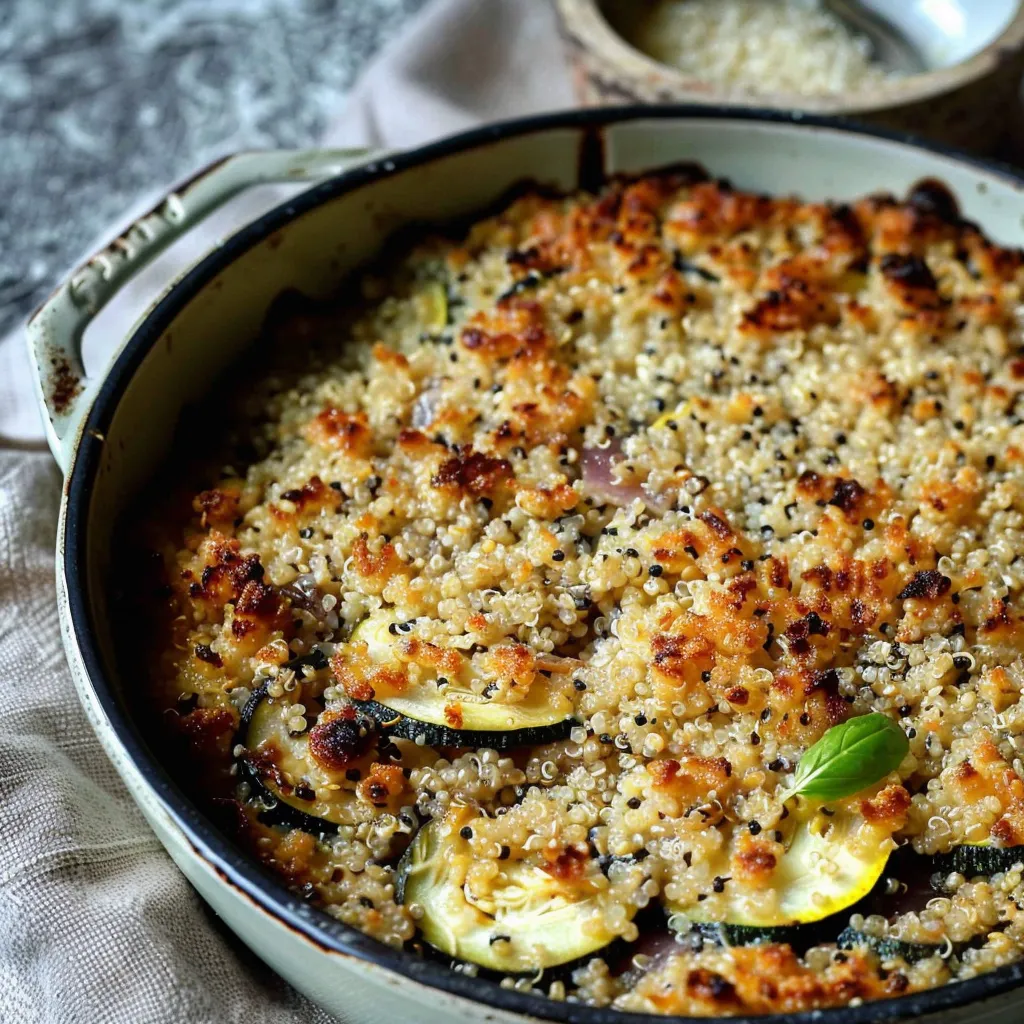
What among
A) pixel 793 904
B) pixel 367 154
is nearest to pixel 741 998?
pixel 793 904

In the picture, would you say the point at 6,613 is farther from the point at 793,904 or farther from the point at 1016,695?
the point at 1016,695

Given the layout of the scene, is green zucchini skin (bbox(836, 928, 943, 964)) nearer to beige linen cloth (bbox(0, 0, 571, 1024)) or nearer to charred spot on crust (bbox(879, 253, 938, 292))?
beige linen cloth (bbox(0, 0, 571, 1024))

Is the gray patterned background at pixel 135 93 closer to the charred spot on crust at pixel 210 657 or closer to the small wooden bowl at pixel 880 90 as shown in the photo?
the small wooden bowl at pixel 880 90

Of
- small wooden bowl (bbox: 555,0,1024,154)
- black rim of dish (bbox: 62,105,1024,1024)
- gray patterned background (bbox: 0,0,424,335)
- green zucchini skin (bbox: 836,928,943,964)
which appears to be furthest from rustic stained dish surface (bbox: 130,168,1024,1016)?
gray patterned background (bbox: 0,0,424,335)

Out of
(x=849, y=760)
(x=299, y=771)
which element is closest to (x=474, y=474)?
(x=299, y=771)

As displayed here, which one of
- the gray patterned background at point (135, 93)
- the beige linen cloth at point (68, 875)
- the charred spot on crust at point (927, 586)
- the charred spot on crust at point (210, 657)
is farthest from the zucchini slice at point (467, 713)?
the gray patterned background at point (135, 93)

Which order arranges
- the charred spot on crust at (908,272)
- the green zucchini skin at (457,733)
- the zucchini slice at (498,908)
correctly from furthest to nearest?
the charred spot on crust at (908,272) < the green zucchini skin at (457,733) < the zucchini slice at (498,908)

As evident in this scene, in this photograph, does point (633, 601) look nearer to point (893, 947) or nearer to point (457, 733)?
point (457, 733)
